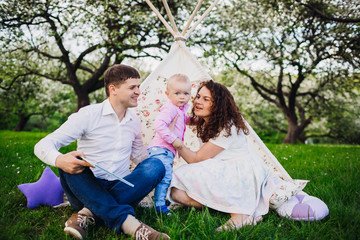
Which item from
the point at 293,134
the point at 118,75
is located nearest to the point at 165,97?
the point at 118,75

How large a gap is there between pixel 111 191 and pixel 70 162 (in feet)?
1.42

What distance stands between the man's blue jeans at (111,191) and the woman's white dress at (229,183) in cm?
29

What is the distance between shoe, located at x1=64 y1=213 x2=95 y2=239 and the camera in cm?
175

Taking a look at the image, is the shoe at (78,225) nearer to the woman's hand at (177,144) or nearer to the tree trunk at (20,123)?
the woman's hand at (177,144)

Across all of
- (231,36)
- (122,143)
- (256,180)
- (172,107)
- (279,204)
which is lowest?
(279,204)

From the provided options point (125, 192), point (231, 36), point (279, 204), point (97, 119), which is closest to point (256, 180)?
point (279, 204)

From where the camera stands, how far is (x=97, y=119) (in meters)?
2.22

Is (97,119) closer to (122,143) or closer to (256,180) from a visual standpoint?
(122,143)

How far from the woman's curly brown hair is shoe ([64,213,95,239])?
1.27 m

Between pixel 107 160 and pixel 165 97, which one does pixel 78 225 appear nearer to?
pixel 107 160

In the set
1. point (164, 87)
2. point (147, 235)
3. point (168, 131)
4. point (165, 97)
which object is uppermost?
point (164, 87)

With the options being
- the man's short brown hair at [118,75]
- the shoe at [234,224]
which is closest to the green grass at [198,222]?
the shoe at [234,224]

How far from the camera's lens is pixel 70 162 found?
1.75m

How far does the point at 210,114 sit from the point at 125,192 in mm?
1097
